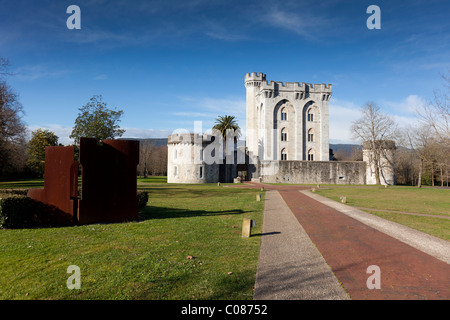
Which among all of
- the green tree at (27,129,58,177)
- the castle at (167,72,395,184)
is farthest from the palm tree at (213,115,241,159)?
the green tree at (27,129,58,177)

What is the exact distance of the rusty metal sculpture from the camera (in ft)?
33.5

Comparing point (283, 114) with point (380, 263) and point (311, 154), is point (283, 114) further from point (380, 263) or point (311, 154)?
point (380, 263)

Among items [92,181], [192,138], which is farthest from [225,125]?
[92,181]

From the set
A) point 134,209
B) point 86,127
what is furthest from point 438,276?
point 86,127

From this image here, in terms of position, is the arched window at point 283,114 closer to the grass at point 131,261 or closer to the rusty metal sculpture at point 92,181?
the rusty metal sculpture at point 92,181

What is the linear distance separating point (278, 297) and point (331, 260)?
2609 mm

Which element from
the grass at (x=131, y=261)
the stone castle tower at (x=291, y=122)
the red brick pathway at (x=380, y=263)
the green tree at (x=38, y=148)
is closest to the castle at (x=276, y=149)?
the stone castle tower at (x=291, y=122)

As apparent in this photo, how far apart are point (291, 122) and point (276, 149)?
637 centimetres

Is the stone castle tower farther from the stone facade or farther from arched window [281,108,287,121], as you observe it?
the stone facade

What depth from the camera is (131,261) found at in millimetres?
6191

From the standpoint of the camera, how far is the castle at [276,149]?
45562mm

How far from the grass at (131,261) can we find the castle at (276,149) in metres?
35.5

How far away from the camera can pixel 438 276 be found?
554 cm
